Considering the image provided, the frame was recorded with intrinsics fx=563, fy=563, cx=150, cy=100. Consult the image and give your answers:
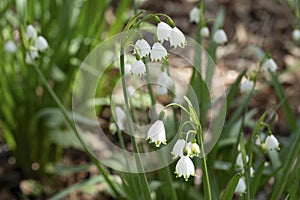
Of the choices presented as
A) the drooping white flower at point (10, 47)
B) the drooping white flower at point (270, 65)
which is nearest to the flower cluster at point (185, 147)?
the drooping white flower at point (270, 65)

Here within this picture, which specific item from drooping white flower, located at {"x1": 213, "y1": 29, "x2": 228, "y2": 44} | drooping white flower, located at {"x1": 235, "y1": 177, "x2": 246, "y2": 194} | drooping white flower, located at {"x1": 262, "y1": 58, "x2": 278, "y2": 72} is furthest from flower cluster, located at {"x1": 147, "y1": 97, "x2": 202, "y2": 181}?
drooping white flower, located at {"x1": 213, "y1": 29, "x2": 228, "y2": 44}

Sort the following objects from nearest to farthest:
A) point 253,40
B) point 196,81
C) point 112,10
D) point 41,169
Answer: point 196,81 → point 41,169 → point 253,40 → point 112,10

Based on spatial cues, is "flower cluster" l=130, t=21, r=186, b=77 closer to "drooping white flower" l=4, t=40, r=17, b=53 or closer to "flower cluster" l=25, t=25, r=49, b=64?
"flower cluster" l=25, t=25, r=49, b=64

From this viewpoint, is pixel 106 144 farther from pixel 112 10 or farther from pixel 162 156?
pixel 112 10

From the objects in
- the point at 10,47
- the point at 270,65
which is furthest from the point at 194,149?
the point at 10,47

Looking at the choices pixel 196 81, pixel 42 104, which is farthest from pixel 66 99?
pixel 196 81

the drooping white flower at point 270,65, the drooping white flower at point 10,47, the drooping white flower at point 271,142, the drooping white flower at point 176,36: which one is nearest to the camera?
the drooping white flower at point 176,36

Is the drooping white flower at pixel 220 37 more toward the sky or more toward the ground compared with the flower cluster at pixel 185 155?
more toward the sky

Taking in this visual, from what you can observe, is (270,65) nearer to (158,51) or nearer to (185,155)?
(158,51)

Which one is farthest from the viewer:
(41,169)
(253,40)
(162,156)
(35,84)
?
(253,40)

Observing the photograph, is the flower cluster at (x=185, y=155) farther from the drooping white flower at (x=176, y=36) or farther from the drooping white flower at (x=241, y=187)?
the drooping white flower at (x=241, y=187)

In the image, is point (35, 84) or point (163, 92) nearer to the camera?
point (163, 92)
